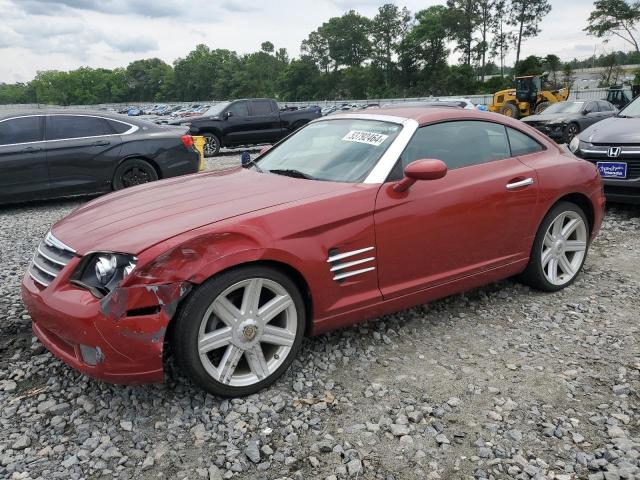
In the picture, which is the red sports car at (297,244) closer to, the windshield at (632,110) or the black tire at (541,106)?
the windshield at (632,110)

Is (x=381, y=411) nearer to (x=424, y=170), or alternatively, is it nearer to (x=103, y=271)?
(x=424, y=170)

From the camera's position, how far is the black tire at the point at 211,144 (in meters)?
14.7

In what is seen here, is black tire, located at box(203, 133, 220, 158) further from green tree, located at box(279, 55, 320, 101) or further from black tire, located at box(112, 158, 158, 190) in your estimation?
green tree, located at box(279, 55, 320, 101)

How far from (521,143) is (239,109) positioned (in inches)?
479

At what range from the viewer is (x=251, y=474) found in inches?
89.7

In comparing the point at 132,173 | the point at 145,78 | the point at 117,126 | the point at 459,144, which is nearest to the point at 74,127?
the point at 117,126

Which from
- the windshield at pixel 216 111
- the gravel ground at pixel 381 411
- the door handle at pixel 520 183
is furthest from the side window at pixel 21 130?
the windshield at pixel 216 111

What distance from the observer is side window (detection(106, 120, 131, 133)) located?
7977 millimetres

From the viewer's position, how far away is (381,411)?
269cm

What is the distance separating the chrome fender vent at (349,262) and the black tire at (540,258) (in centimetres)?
156

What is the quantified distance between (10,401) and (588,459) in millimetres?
2847

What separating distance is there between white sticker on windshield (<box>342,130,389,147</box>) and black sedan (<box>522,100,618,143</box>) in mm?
13152

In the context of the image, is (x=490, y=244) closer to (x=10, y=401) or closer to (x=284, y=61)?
(x=10, y=401)

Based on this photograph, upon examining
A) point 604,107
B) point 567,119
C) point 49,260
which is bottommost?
point 567,119
